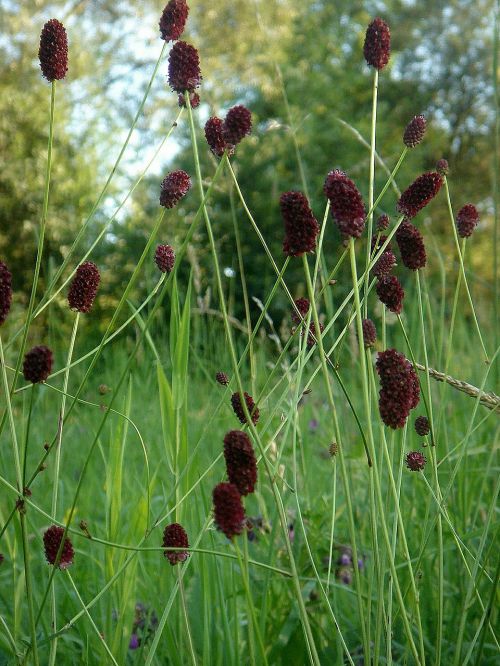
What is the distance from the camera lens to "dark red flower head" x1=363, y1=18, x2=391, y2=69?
114 centimetres

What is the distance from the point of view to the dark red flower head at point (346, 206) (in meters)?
0.75

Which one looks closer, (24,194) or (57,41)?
(57,41)

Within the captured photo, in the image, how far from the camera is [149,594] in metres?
1.51

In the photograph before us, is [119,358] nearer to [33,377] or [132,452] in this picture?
[132,452]

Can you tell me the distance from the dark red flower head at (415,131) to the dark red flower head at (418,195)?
0.43 feet

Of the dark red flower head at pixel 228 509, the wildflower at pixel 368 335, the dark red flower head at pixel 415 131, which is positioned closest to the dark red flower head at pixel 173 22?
the dark red flower head at pixel 415 131

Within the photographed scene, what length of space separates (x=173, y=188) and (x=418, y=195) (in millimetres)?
338

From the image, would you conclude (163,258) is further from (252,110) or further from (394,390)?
(252,110)

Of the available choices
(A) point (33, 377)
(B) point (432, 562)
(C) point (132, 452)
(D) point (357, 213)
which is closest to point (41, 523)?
(C) point (132, 452)

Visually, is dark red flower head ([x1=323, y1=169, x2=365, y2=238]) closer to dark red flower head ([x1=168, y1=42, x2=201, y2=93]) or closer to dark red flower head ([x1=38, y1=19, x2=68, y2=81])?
dark red flower head ([x1=168, y1=42, x2=201, y2=93])

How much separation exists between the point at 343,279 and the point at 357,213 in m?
6.58

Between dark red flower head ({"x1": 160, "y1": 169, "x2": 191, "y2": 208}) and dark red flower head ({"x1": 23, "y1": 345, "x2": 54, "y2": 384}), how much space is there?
311 millimetres

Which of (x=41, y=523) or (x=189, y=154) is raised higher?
(x=189, y=154)

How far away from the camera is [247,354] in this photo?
4.57m
